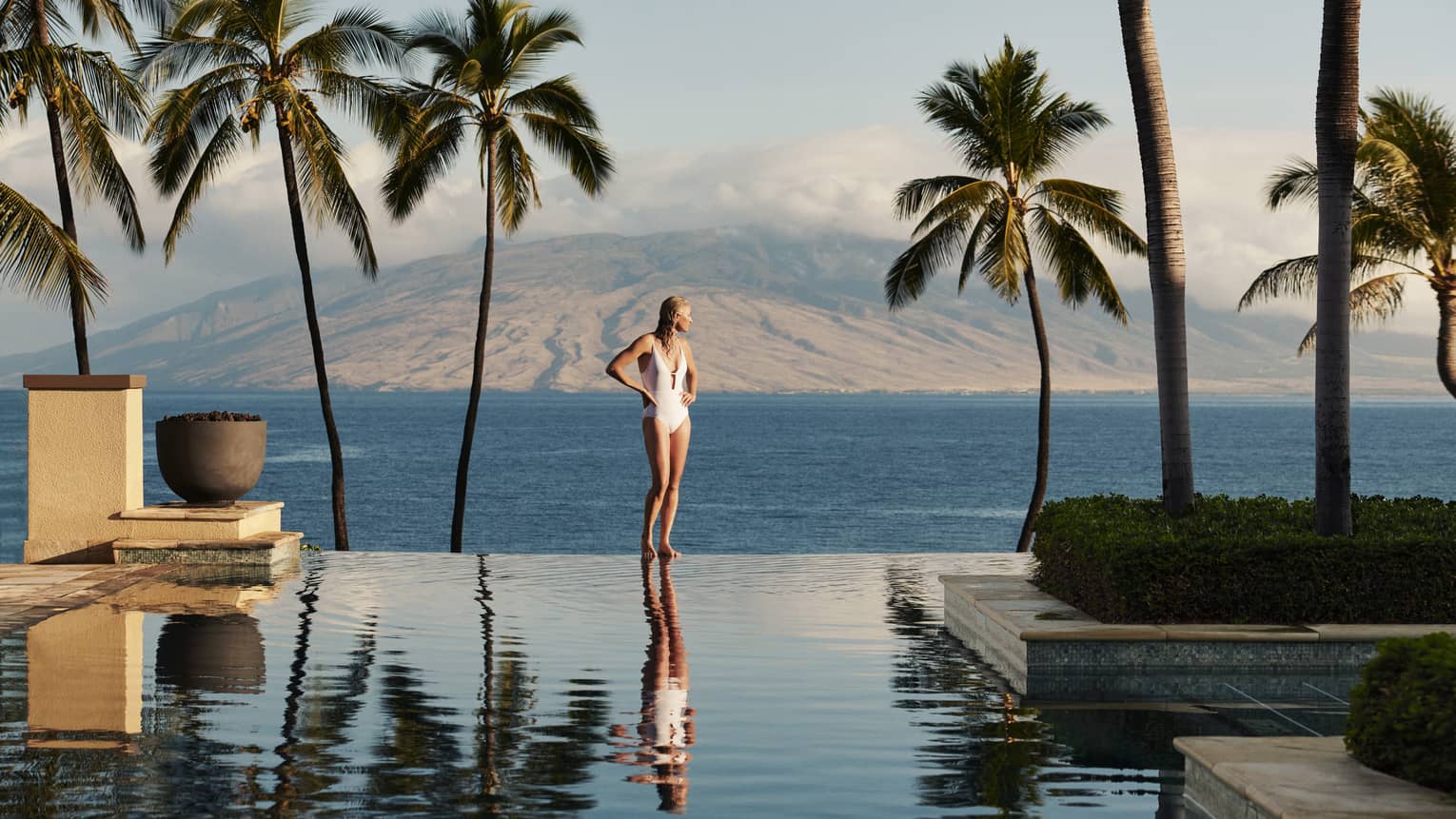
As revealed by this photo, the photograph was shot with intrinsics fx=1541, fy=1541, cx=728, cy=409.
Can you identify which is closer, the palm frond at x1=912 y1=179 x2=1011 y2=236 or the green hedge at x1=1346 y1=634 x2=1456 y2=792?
the green hedge at x1=1346 y1=634 x2=1456 y2=792

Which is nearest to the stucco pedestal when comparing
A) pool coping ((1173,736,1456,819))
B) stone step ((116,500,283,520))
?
stone step ((116,500,283,520))

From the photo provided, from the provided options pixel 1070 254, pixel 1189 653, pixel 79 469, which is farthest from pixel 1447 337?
pixel 79 469

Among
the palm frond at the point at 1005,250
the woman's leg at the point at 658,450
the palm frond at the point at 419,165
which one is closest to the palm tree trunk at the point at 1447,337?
the palm frond at the point at 1005,250

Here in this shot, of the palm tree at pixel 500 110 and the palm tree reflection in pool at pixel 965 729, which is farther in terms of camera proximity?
the palm tree at pixel 500 110

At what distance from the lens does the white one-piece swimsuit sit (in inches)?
513

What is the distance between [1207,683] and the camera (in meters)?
7.85

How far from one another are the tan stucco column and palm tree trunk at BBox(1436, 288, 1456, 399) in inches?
887

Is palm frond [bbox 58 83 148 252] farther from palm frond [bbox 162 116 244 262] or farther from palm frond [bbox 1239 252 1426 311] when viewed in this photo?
palm frond [bbox 1239 252 1426 311]

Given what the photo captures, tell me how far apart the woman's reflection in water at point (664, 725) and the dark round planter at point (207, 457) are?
5.14 m

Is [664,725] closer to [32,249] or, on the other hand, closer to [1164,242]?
[1164,242]

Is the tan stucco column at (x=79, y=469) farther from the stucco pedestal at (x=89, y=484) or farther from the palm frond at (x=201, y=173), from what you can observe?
the palm frond at (x=201, y=173)

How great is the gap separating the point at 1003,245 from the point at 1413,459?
103831 millimetres

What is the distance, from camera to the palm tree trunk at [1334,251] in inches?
364

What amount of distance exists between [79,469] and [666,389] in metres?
5.09
